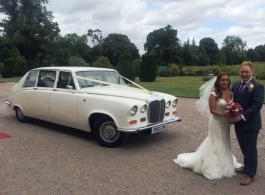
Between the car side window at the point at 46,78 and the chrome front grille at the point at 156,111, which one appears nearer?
the chrome front grille at the point at 156,111

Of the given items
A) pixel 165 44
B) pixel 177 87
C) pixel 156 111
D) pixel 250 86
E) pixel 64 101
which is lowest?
pixel 177 87

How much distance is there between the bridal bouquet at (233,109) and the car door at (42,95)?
4.50 m

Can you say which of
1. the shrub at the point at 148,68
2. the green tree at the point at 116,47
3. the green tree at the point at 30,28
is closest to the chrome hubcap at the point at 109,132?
the shrub at the point at 148,68

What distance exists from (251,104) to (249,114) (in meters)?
0.16

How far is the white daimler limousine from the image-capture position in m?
5.81

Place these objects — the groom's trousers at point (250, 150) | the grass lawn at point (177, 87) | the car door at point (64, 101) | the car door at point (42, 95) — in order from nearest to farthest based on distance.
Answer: the groom's trousers at point (250, 150) < the car door at point (64, 101) < the car door at point (42, 95) < the grass lawn at point (177, 87)

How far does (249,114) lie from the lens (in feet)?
13.3

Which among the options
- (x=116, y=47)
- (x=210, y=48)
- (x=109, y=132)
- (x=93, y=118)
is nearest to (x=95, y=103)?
(x=93, y=118)

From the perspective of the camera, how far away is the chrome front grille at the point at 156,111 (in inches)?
237

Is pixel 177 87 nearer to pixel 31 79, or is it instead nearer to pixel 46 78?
pixel 31 79

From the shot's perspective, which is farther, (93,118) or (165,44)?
(165,44)

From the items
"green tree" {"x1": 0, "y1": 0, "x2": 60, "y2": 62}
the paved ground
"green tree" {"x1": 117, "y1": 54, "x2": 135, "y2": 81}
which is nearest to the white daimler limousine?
the paved ground

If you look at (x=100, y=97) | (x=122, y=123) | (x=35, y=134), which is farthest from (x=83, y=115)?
(x=35, y=134)

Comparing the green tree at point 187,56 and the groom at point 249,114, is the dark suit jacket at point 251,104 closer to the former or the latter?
the groom at point 249,114
